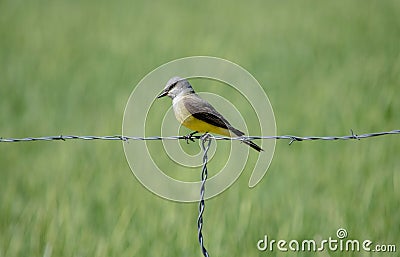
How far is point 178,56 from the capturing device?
8.36 metres

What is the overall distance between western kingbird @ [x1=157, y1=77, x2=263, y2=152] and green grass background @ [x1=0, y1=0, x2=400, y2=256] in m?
0.81

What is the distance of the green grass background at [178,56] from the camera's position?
3863mm

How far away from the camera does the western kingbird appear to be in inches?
129

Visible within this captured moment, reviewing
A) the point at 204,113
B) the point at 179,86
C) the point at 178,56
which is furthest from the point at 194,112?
the point at 178,56

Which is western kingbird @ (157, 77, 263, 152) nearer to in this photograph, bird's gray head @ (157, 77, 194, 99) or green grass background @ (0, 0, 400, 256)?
bird's gray head @ (157, 77, 194, 99)

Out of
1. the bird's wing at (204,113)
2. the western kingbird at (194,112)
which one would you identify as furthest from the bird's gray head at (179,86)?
the bird's wing at (204,113)

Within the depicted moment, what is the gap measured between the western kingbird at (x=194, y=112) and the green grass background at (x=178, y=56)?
2.67ft

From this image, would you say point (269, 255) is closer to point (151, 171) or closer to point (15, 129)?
point (151, 171)

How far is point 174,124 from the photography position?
3.77 metres

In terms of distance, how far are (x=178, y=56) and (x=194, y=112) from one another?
5.17 m

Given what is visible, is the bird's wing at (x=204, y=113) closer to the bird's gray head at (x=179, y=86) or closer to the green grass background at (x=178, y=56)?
the bird's gray head at (x=179, y=86)

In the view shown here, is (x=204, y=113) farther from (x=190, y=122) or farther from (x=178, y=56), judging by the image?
(x=178, y=56)

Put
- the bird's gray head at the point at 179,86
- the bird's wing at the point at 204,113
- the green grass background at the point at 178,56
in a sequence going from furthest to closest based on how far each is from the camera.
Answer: the green grass background at the point at 178,56, the bird's gray head at the point at 179,86, the bird's wing at the point at 204,113

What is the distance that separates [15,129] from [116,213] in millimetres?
2339
